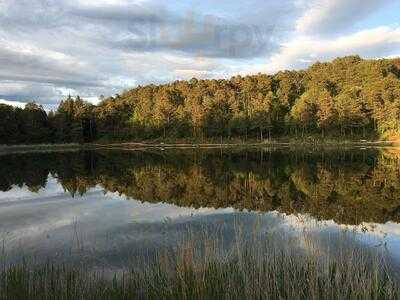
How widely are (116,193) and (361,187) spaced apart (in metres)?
13.8

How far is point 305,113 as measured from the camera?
346 ft

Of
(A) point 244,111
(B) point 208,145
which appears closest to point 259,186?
(B) point 208,145

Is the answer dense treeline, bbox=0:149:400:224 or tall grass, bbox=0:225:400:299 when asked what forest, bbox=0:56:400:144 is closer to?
dense treeline, bbox=0:149:400:224

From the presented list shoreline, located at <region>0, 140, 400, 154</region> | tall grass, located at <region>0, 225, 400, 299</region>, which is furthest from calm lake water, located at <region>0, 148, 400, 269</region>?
shoreline, located at <region>0, 140, 400, 154</region>

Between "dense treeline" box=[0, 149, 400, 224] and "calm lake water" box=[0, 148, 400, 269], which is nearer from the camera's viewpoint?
"calm lake water" box=[0, 148, 400, 269]

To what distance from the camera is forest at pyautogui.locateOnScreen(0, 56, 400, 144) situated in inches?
4200

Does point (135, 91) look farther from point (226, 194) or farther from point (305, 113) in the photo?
point (226, 194)

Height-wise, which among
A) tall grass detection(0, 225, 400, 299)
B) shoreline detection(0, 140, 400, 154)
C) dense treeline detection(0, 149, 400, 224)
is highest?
tall grass detection(0, 225, 400, 299)

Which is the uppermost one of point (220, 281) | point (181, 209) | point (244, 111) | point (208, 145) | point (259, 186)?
point (244, 111)

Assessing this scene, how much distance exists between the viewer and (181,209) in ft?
77.2

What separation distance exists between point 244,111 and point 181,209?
315 ft

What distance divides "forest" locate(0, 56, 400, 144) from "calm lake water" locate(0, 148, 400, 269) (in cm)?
6831

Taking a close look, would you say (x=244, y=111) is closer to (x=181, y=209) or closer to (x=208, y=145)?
(x=208, y=145)

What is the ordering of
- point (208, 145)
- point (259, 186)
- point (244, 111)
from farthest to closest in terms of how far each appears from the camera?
point (244, 111) → point (208, 145) → point (259, 186)
